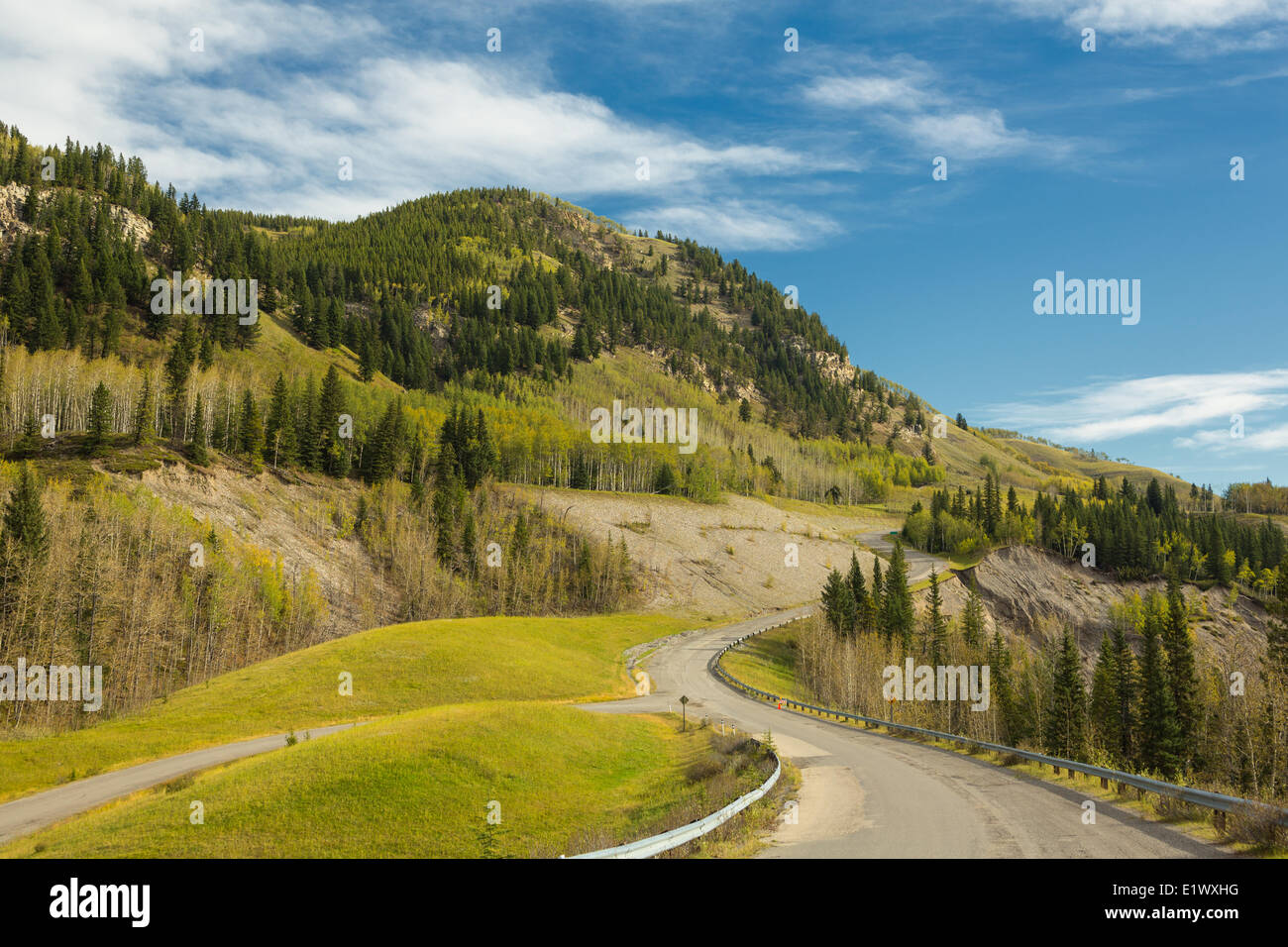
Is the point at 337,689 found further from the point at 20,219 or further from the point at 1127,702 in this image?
the point at 20,219

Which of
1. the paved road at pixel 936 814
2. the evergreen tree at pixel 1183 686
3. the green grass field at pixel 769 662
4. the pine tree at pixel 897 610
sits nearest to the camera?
the paved road at pixel 936 814

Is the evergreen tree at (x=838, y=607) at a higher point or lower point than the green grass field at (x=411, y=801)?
lower

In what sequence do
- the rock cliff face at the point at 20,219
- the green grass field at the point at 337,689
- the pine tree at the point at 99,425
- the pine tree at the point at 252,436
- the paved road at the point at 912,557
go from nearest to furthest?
the green grass field at the point at 337,689, the pine tree at the point at 99,425, the pine tree at the point at 252,436, the paved road at the point at 912,557, the rock cliff face at the point at 20,219

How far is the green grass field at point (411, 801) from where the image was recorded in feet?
65.4

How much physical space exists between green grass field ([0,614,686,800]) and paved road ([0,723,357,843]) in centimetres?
184

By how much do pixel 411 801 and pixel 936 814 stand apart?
1682cm

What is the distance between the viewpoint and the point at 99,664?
185ft

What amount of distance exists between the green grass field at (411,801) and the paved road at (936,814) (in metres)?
4.45

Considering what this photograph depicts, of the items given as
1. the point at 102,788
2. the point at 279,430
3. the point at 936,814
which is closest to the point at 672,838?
the point at 936,814

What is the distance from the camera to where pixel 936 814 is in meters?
15.6

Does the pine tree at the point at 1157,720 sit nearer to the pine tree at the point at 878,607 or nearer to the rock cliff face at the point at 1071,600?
the pine tree at the point at 878,607

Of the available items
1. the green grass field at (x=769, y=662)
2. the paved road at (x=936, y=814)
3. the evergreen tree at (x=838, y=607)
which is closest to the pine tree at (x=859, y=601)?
the evergreen tree at (x=838, y=607)

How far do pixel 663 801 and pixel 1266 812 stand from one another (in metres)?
17.6

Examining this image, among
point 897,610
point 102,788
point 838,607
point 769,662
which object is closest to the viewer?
point 102,788
